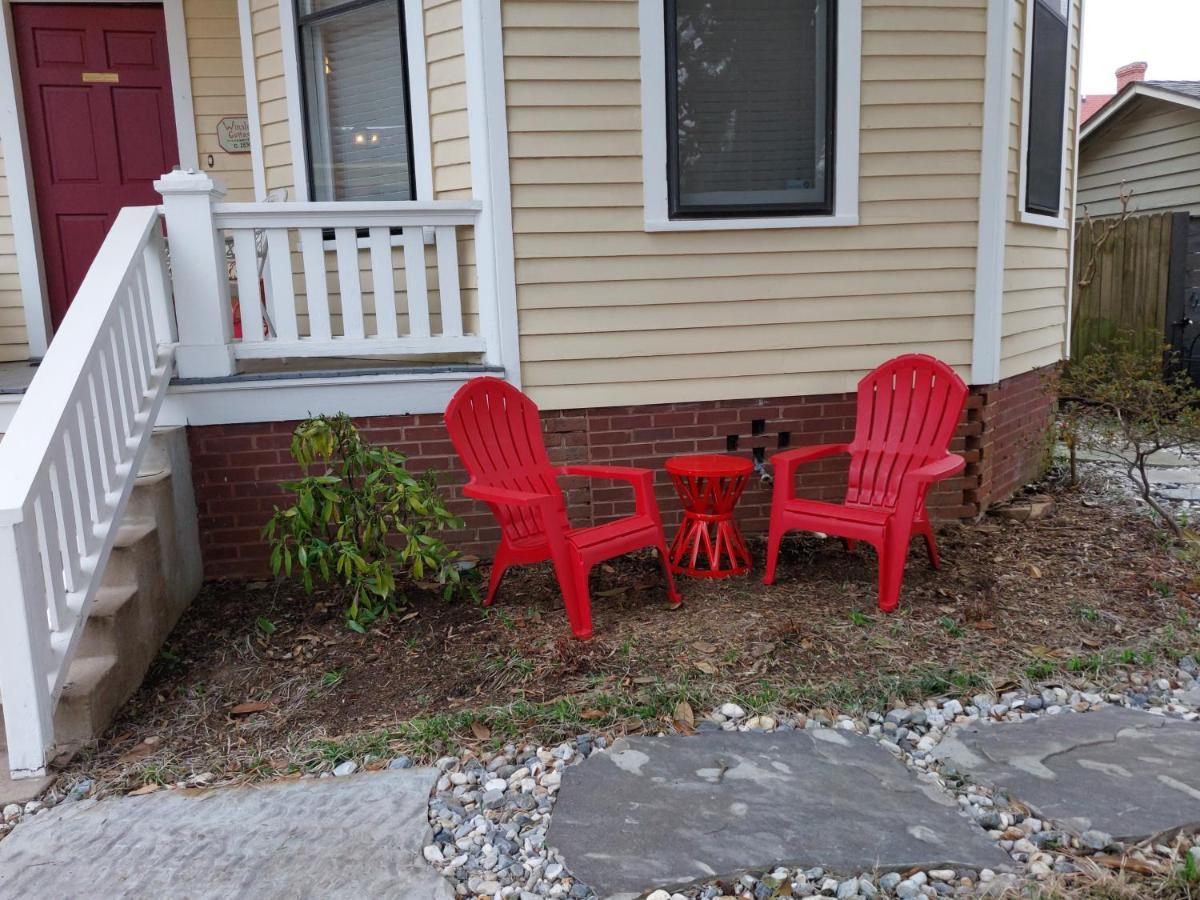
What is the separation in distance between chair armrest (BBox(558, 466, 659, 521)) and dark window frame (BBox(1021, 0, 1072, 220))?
263 cm

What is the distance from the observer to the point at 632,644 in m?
3.20

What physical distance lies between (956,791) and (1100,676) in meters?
0.99

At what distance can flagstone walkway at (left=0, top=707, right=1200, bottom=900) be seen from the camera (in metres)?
1.98

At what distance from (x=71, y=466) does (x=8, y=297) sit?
3.01 meters

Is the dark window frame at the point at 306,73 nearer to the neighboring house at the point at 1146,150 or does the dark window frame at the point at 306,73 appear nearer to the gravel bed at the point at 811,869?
the gravel bed at the point at 811,869

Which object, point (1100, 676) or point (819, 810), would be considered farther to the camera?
point (1100, 676)

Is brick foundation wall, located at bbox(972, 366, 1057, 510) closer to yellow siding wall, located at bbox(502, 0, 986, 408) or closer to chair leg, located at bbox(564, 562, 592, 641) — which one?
yellow siding wall, located at bbox(502, 0, 986, 408)

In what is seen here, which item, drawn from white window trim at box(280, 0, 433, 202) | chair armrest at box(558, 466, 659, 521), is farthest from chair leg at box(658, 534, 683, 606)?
white window trim at box(280, 0, 433, 202)

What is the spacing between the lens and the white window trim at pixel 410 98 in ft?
13.7

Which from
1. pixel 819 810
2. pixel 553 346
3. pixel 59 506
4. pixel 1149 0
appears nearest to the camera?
pixel 819 810

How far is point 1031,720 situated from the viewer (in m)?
2.67

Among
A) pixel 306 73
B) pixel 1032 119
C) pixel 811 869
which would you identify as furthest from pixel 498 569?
pixel 1032 119

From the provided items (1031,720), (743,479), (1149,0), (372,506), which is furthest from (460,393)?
(1149,0)

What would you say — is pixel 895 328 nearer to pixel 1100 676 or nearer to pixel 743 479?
pixel 743 479
